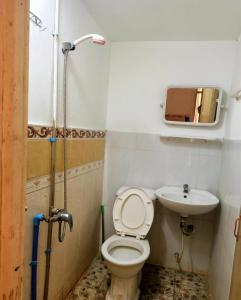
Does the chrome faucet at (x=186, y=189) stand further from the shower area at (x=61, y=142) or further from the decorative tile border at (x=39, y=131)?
the decorative tile border at (x=39, y=131)

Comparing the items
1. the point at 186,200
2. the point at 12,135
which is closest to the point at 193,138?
the point at 186,200

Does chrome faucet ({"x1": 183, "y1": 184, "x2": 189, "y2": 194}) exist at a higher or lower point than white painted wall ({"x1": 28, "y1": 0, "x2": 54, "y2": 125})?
lower

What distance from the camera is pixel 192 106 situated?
2029 millimetres

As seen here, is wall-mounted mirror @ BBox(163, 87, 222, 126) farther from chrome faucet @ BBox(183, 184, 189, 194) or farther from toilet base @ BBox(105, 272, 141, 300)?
toilet base @ BBox(105, 272, 141, 300)

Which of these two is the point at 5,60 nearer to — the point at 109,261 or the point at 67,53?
the point at 67,53

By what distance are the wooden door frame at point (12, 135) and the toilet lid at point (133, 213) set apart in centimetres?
140

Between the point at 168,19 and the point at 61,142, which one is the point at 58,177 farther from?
the point at 168,19

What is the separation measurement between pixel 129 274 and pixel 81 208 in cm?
62

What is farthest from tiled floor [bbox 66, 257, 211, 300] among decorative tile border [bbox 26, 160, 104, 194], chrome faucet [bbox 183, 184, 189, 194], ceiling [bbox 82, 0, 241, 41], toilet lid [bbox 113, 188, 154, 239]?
ceiling [bbox 82, 0, 241, 41]

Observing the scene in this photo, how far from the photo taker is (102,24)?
1.84 metres

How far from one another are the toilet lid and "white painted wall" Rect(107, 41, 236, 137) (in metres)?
0.66

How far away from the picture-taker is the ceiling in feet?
4.87

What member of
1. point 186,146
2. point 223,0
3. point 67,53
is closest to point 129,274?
point 186,146

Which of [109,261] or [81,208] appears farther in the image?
[81,208]
